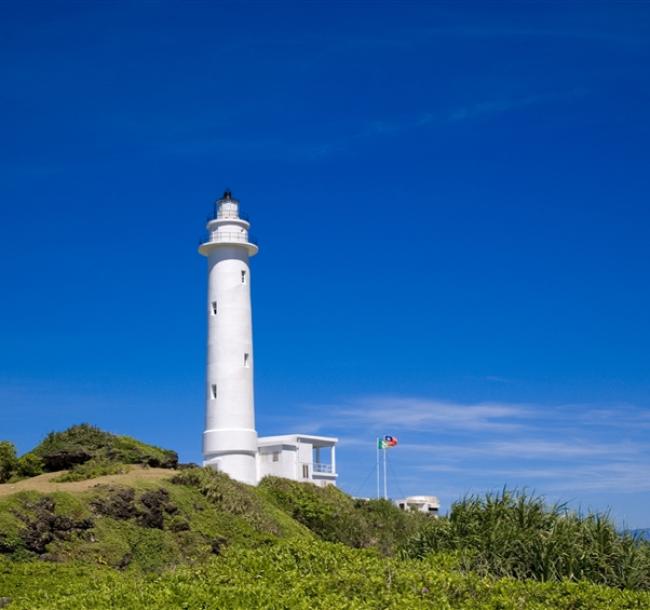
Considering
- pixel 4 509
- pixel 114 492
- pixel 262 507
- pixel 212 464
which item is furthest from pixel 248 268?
pixel 4 509

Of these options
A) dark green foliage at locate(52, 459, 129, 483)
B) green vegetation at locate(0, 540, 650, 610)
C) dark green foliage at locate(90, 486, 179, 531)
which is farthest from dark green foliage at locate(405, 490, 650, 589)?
dark green foliage at locate(52, 459, 129, 483)

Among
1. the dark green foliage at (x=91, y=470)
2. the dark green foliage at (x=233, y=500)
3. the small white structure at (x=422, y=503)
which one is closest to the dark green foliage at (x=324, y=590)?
the dark green foliage at (x=233, y=500)

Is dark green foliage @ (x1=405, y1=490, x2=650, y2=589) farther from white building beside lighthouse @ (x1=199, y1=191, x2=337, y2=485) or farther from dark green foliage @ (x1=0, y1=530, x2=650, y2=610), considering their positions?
white building beside lighthouse @ (x1=199, y1=191, x2=337, y2=485)

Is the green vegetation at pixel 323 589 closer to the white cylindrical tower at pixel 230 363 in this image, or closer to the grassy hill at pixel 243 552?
the grassy hill at pixel 243 552

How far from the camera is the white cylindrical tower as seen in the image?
128ft

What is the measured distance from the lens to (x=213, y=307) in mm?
40344

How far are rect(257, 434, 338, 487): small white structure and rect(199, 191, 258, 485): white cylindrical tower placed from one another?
4.77m

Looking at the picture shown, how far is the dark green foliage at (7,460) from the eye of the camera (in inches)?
1253

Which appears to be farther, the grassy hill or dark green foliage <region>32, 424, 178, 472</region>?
dark green foliage <region>32, 424, 178, 472</region>

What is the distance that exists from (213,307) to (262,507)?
10331 mm

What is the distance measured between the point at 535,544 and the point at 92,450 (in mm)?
22164

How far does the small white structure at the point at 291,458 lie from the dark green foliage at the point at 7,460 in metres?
14.1

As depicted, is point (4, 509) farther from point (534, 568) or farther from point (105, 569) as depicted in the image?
point (534, 568)

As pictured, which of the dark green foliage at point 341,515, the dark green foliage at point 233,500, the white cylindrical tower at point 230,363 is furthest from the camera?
the white cylindrical tower at point 230,363
